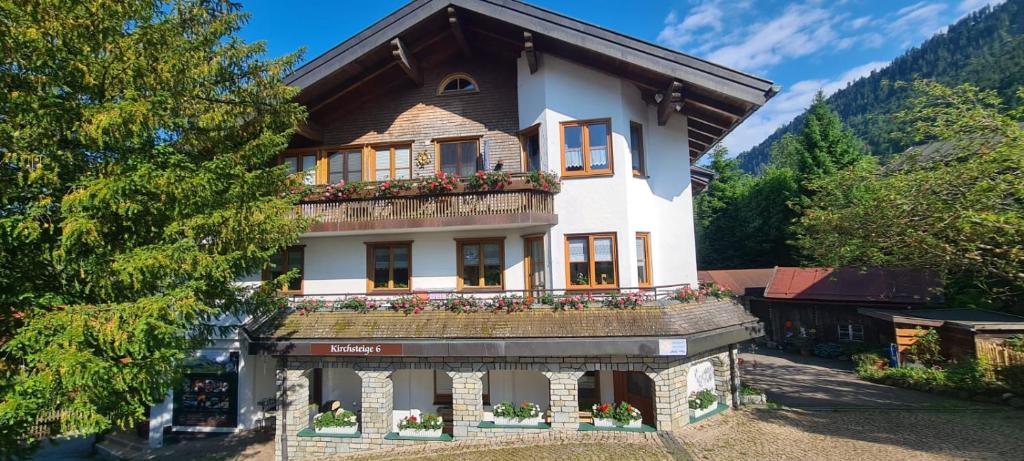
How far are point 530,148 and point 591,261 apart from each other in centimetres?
406

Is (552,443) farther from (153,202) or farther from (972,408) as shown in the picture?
(972,408)

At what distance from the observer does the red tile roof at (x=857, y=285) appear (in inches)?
893

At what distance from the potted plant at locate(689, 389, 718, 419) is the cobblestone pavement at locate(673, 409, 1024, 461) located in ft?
0.96

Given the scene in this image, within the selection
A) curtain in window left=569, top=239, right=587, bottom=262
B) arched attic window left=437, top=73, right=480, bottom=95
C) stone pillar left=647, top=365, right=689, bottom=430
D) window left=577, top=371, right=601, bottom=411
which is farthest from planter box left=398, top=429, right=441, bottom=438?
arched attic window left=437, top=73, right=480, bottom=95

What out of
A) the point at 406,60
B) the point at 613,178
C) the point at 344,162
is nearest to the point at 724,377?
the point at 613,178

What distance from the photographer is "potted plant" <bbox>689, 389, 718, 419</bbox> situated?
12.5m

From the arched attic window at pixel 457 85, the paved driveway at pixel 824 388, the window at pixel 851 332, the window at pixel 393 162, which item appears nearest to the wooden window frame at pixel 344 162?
the window at pixel 393 162

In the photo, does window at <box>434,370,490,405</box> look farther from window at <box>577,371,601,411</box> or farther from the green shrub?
the green shrub

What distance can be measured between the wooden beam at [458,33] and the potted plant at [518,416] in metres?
10.8

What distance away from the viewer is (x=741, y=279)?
34000mm

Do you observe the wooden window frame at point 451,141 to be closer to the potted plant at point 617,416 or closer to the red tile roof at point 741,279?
the potted plant at point 617,416

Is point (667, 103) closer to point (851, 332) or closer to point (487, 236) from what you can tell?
point (487, 236)

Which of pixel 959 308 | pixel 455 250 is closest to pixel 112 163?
pixel 455 250

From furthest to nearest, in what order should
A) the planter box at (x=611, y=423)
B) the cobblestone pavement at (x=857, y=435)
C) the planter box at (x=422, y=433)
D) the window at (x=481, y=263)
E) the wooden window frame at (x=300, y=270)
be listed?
the wooden window frame at (x=300, y=270) < the window at (x=481, y=263) < the planter box at (x=422, y=433) < the planter box at (x=611, y=423) < the cobblestone pavement at (x=857, y=435)
